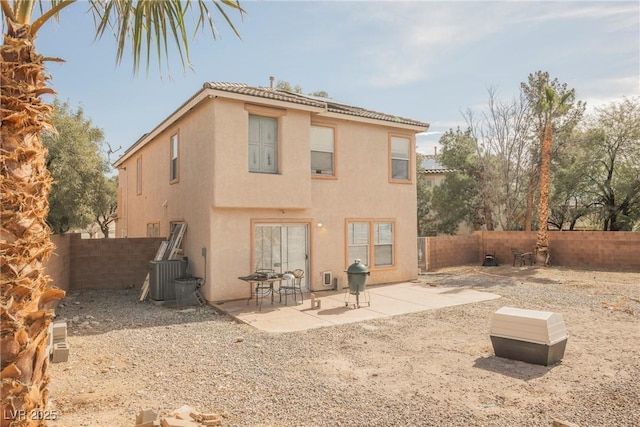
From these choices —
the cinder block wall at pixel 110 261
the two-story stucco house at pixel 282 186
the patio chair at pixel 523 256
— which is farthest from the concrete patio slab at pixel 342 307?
the patio chair at pixel 523 256

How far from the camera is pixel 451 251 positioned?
21859mm

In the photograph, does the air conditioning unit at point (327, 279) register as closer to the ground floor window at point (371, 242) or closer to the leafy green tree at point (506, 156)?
the ground floor window at point (371, 242)

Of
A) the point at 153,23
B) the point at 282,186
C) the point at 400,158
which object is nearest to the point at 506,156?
the point at 400,158

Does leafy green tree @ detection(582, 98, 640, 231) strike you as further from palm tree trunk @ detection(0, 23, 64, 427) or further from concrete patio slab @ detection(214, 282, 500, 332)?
palm tree trunk @ detection(0, 23, 64, 427)

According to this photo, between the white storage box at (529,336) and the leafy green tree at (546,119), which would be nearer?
the white storage box at (529,336)

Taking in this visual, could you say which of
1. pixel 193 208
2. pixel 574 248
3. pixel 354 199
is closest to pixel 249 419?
pixel 193 208

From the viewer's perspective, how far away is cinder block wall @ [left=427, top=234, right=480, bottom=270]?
21094 millimetres

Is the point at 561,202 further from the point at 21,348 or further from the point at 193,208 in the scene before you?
the point at 21,348

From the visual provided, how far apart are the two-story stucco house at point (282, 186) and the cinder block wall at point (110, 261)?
144 centimetres

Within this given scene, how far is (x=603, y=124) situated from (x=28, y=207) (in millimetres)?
29294

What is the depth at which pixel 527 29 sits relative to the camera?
34.9 ft

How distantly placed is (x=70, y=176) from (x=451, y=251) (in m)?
18.2

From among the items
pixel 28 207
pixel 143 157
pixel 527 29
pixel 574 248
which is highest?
pixel 527 29

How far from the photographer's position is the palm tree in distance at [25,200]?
3.05 meters
